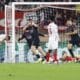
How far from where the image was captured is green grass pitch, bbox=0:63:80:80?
11.3 meters

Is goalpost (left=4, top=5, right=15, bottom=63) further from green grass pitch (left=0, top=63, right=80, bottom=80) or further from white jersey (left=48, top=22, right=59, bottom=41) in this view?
green grass pitch (left=0, top=63, right=80, bottom=80)

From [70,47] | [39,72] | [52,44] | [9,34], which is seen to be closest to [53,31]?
[52,44]

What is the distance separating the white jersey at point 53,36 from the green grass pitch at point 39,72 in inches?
65.9

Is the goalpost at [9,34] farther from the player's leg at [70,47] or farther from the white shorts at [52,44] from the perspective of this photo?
the player's leg at [70,47]

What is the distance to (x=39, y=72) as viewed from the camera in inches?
488

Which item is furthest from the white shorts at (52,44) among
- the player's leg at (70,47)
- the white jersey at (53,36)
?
the player's leg at (70,47)

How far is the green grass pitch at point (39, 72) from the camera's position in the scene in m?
11.3

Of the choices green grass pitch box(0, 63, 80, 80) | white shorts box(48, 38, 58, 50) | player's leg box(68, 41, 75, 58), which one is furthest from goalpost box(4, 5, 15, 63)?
player's leg box(68, 41, 75, 58)

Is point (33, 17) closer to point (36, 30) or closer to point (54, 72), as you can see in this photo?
point (36, 30)

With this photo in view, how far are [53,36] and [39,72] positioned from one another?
3342 millimetres

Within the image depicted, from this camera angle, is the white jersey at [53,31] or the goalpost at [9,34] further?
the white jersey at [53,31]

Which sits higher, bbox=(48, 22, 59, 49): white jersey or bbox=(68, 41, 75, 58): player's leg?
bbox=(48, 22, 59, 49): white jersey

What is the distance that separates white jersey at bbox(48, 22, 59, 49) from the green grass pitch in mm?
1674

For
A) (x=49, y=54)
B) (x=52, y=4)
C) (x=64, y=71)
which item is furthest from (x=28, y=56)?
(x=64, y=71)
